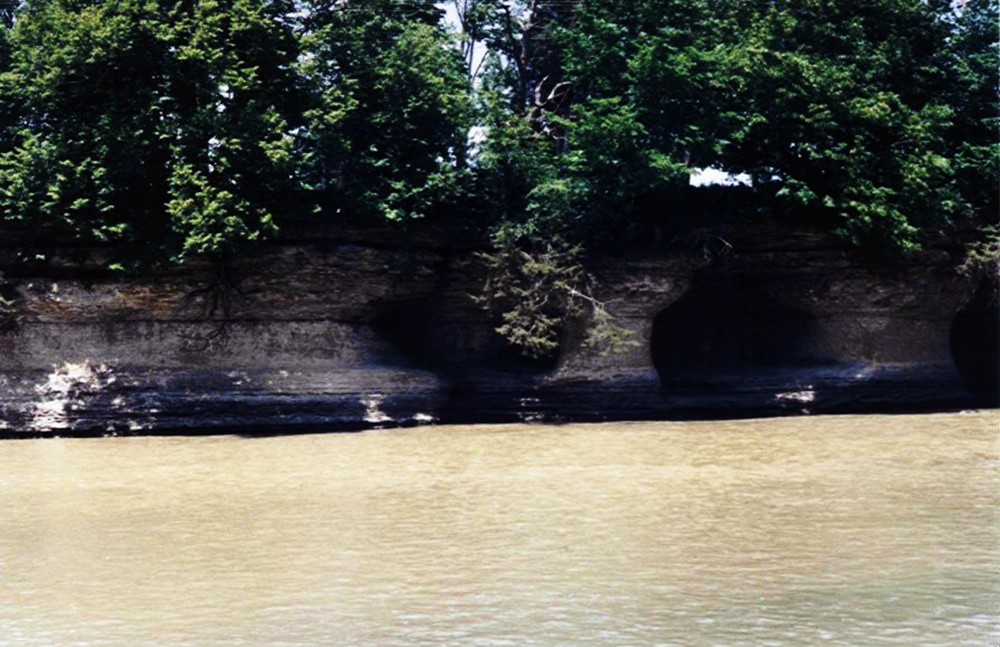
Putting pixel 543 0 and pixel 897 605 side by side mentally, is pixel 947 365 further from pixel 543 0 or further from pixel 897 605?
pixel 897 605

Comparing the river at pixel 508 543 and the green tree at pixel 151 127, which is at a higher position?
the green tree at pixel 151 127

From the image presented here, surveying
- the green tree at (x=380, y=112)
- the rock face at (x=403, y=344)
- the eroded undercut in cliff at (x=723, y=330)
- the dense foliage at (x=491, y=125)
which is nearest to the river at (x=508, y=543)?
the rock face at (x=403, y=344)

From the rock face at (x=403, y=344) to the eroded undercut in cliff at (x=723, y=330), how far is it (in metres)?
0.10

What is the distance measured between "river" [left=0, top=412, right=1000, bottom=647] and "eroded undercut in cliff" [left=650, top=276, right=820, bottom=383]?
6048 millimetres

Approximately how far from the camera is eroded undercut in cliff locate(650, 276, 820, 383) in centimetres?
2533

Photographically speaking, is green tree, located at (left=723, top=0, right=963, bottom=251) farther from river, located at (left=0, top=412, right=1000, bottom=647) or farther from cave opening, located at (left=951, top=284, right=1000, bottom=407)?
river, located at (left=0, top=412, right=1000, bottom=647)

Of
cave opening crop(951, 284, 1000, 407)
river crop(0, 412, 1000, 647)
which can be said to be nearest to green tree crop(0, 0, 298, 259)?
river crop(0, 412, 1000, 647)

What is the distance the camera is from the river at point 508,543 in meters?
8.45

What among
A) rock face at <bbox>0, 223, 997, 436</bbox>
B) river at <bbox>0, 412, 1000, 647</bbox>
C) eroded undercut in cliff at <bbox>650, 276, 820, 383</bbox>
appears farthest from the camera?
eroded undercut in cliff at <bbox>650, 276, 820, 383</bbox>

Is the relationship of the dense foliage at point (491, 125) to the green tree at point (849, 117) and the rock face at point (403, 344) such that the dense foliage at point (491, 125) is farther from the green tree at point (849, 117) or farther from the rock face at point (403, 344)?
the rock face at point (403, 344)

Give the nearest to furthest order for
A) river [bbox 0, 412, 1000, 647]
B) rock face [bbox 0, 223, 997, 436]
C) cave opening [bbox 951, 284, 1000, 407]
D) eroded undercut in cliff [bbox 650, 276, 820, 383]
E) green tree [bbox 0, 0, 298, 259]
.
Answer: river [bbox 0, 412, 1000, 647] < green tree [bbox 0, 0, 298, 259] < rock face [bbox 0, 223, 997, 436] < eroded undercut in cliff [bbox 650, 276, 820, 383] < cave opening [bbox 951, 284, 1000, 407]

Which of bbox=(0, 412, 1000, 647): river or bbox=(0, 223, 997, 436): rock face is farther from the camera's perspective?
bbox=(0, 223, 997, 436): rock face

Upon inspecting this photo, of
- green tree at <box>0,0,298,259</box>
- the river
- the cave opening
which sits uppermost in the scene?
green tree at <box>0,0,298,259</box>

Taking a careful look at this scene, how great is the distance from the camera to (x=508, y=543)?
11.4m
